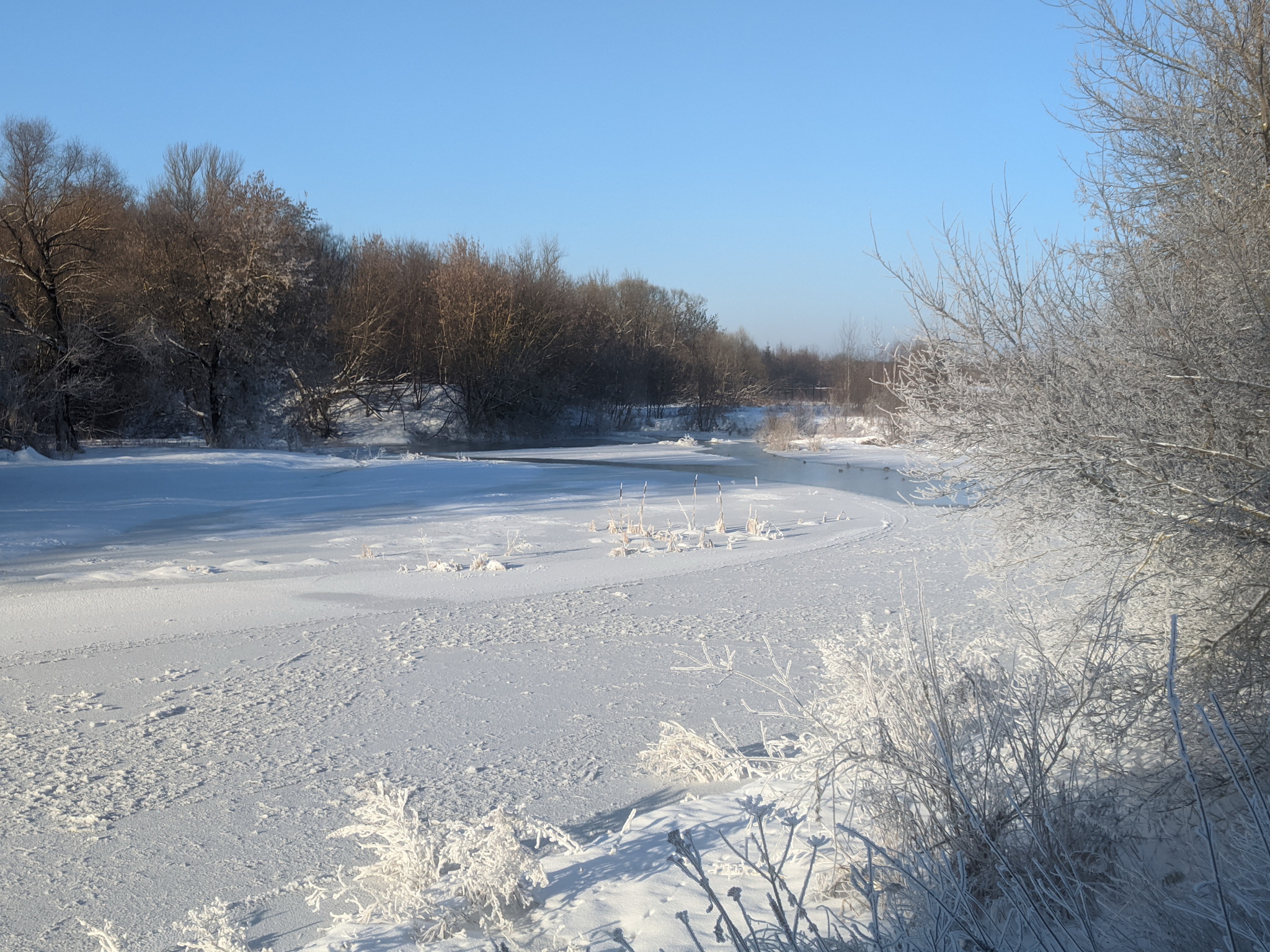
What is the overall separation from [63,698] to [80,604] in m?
2.59

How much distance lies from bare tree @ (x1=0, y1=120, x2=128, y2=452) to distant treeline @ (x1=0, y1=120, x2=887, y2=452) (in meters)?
0.06

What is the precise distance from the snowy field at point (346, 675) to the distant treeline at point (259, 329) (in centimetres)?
663

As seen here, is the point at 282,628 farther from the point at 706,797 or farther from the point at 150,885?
the point at 706,797

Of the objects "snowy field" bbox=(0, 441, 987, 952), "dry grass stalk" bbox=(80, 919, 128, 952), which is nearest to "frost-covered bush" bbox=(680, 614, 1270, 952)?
"snowy field" bbox=(0, 441, 987, 952)

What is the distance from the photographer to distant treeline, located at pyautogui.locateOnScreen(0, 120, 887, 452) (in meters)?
23.2

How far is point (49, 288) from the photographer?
76.0 feet

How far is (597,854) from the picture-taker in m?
3.63

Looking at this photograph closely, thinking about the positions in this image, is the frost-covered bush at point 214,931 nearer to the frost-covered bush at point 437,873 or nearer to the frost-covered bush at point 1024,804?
the frost-covered bush at point 437,873

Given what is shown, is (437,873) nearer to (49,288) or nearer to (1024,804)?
(1024,804)

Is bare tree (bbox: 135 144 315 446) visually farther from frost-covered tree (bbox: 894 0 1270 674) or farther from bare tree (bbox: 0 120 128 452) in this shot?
frost-covered tree (bbox: 894 0 1270 674)

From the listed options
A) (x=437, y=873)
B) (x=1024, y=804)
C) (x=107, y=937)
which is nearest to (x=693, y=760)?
(x=437, y=873)

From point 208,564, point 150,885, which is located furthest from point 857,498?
point 150,885

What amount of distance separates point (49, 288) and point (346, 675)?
874 inches

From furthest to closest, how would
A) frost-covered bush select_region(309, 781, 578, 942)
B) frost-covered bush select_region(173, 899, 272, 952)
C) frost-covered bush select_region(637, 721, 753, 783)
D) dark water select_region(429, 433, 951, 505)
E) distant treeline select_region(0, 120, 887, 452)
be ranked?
distant treeline select_region(0, 120, 887, 452) < dark water select_region(429, 433, 951, 505) < frost-covered bush select_region(637, 721, 753, 783) < frost-covered bush select_region(309, 781, 578, 942) < frost-covered bush select_region(173, 899, 272, 952)
